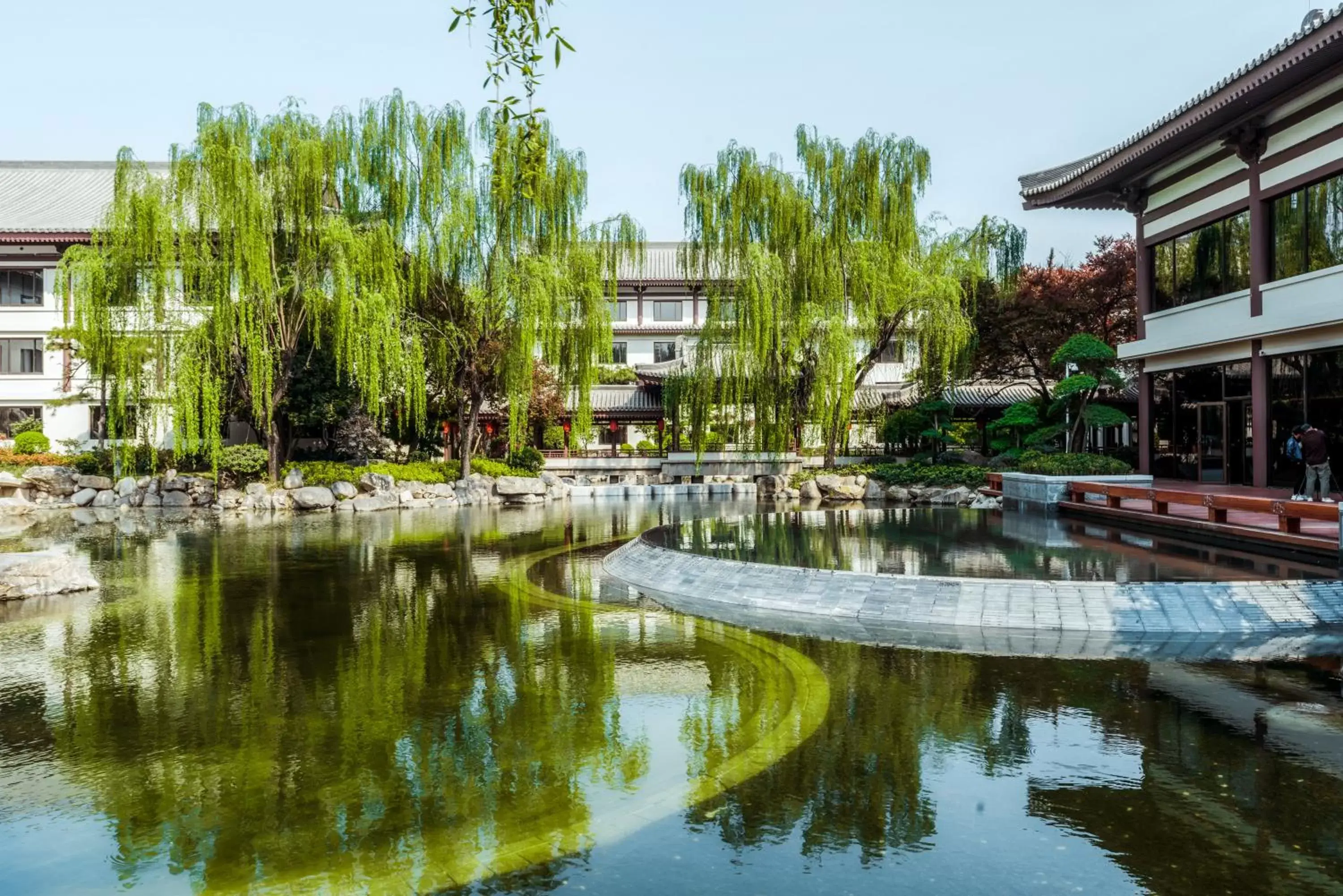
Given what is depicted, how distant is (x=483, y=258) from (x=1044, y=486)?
14.2 m

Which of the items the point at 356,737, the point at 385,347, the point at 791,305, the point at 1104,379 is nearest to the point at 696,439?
the point at 791,305

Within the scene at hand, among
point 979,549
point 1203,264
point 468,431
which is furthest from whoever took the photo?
point 468,431

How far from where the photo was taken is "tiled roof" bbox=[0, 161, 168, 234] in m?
27.2

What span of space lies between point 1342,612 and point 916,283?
1650cm

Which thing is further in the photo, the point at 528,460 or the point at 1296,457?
the point at 528,460

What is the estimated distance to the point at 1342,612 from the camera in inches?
283

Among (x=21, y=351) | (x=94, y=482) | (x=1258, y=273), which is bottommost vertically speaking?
Answer: (x=94, y=482)

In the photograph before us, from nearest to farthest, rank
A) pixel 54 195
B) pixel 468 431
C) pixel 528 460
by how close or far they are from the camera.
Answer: pixel 468 431 → pixel 528 460 → pixel 54 195

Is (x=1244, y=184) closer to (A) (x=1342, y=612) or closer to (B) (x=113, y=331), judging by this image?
(A) (x=1342, y=612)

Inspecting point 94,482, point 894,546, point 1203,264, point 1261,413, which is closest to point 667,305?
point 94,482

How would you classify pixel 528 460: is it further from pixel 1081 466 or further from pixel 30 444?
pixel 1081 466

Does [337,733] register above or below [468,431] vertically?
below

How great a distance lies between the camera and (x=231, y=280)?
774 inches

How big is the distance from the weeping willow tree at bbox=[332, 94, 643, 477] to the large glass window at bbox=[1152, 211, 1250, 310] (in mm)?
12492
